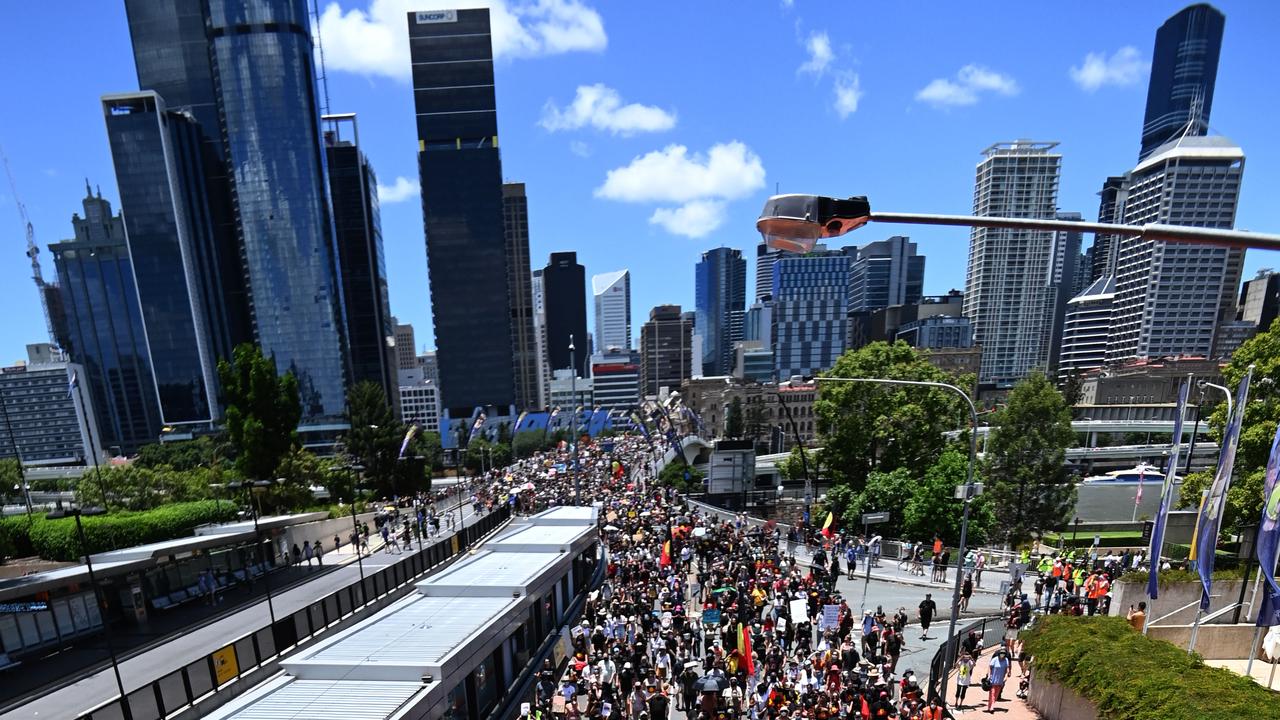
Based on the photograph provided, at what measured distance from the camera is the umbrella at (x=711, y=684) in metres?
11.4

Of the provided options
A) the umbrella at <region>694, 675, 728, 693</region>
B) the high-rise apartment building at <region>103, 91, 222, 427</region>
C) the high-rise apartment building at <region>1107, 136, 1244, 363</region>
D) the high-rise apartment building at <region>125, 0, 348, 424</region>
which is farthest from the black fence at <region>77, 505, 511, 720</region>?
the high-rise apartment building at <region>1107, 136, 1244, 363</region>

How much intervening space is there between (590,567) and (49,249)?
14874 centimetres

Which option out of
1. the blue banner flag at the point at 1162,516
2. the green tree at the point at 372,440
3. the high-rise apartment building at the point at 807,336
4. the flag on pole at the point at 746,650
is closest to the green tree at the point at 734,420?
the green tree at the point at 372,440

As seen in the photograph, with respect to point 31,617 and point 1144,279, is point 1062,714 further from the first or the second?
point 1144,279

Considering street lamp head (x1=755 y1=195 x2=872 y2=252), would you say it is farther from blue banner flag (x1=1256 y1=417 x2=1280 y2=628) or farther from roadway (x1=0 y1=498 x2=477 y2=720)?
roadway (x1=0 y1=498 x2=477 y2=720)

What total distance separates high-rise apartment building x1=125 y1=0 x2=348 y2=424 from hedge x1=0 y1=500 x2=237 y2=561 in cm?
8031

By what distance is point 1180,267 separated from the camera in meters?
127

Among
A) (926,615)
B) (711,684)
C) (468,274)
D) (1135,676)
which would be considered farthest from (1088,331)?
(711,684)

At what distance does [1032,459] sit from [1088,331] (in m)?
152

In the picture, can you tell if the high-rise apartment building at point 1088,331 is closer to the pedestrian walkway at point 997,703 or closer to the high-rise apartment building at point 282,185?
the pedestrian walkway at point 997,703

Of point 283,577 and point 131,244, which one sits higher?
point 131,244

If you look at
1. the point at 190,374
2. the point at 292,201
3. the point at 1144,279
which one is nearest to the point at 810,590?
the point at 292,201

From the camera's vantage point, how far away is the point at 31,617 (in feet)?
56.4

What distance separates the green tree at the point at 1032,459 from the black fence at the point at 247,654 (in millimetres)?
31247
